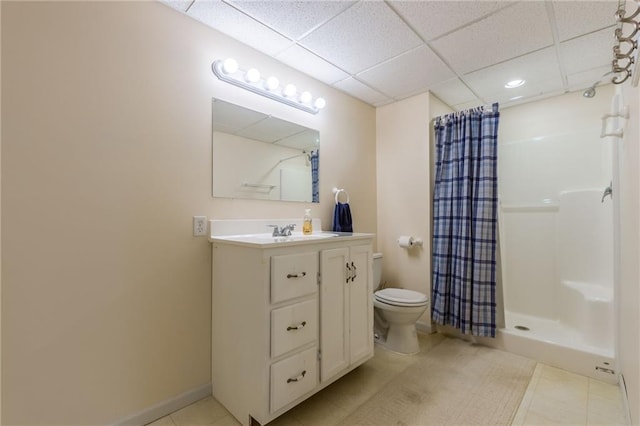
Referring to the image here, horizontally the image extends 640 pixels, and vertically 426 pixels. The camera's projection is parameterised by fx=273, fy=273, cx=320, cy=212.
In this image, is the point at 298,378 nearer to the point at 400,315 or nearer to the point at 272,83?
the point at 400,315

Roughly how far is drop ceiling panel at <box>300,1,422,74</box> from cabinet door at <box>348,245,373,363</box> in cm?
133

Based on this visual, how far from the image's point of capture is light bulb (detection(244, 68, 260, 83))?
5.67 feet

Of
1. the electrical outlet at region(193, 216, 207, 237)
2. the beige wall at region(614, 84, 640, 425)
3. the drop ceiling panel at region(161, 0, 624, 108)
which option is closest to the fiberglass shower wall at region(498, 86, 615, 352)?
the drop ceiling panel at region(161, 0, 624, 108)

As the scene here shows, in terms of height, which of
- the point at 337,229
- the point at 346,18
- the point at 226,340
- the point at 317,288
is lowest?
the point at 226,340

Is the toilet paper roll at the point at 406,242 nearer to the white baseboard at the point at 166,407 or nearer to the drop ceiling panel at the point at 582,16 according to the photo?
the drop ceiling panel at the point at 582,16

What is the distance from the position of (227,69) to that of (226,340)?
1568mm

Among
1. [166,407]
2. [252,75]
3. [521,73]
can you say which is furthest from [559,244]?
[166,407]

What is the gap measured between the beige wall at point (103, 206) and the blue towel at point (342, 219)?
91 centimetres

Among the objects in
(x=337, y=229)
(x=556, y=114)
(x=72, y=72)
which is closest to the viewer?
(x=72, y=72)

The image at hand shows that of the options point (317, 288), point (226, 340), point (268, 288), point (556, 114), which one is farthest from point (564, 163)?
point (226, 340)

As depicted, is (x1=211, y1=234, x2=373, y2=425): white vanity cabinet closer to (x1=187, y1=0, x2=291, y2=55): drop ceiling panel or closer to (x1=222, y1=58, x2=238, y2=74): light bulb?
(x1=222, y1=58, x2=238, y2=74): light bulb

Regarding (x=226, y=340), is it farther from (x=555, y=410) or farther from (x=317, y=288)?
(x=555, y=410)

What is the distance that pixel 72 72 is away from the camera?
1.21 m

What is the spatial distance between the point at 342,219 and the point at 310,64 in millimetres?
1223
